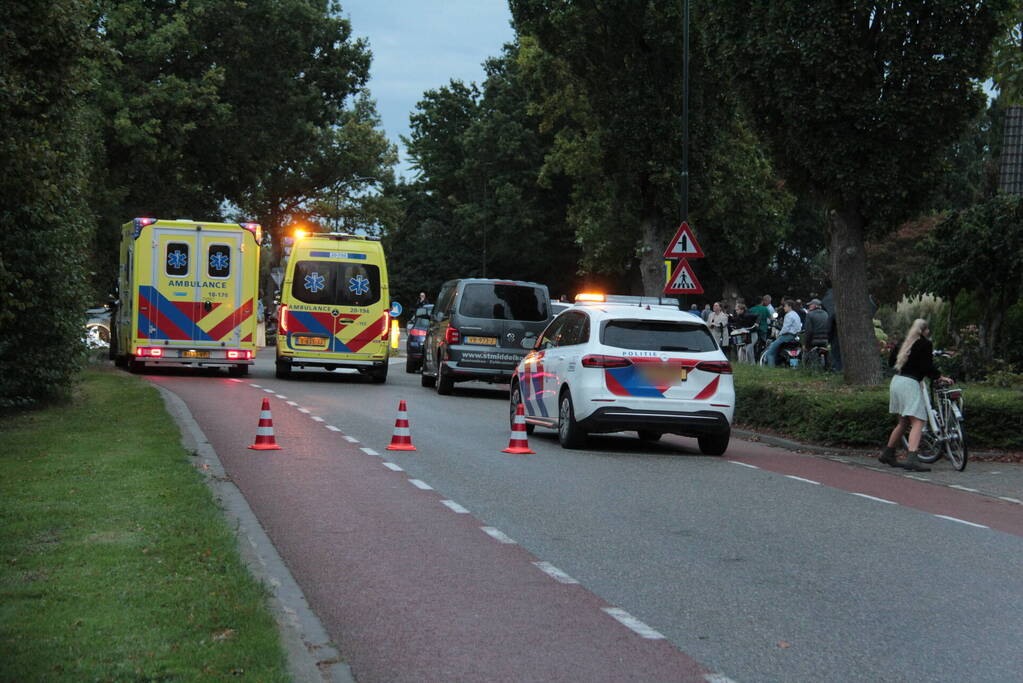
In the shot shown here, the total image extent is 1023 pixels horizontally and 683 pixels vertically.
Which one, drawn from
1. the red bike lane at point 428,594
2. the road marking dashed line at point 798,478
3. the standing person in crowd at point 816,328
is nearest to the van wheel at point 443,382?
the standing person in crowd at point 816,328

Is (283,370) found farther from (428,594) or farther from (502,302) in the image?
(428,594)

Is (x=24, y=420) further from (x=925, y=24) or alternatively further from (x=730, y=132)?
(x=730, y=132)

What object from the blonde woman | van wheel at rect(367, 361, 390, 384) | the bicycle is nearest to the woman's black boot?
the blonde woman

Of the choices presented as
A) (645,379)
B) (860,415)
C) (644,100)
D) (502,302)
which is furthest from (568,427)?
(644,100)

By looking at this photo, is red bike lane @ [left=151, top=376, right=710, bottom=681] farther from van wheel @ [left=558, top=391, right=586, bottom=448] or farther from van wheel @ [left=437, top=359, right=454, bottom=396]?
van wheel @ [left=437, top=359, right=454, bottom=396]

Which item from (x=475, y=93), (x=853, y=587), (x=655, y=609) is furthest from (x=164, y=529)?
(x=475, y=93)

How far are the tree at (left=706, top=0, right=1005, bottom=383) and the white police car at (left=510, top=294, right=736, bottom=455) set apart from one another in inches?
188

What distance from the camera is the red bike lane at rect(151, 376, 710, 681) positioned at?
6.43 m

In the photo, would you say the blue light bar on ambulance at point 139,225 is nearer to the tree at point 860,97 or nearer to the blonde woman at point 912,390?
the tree at point 860,97

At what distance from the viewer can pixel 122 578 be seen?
757cm

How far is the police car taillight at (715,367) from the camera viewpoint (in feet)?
55.2

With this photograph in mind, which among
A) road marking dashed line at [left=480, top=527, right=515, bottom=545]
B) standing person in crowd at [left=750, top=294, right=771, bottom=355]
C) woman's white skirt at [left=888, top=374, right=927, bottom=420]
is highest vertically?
standing person in crowd at [left=750, top=294, right=771, bottom=355]

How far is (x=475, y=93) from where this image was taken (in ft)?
254

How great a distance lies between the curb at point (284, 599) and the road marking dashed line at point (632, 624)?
1.50 meters
